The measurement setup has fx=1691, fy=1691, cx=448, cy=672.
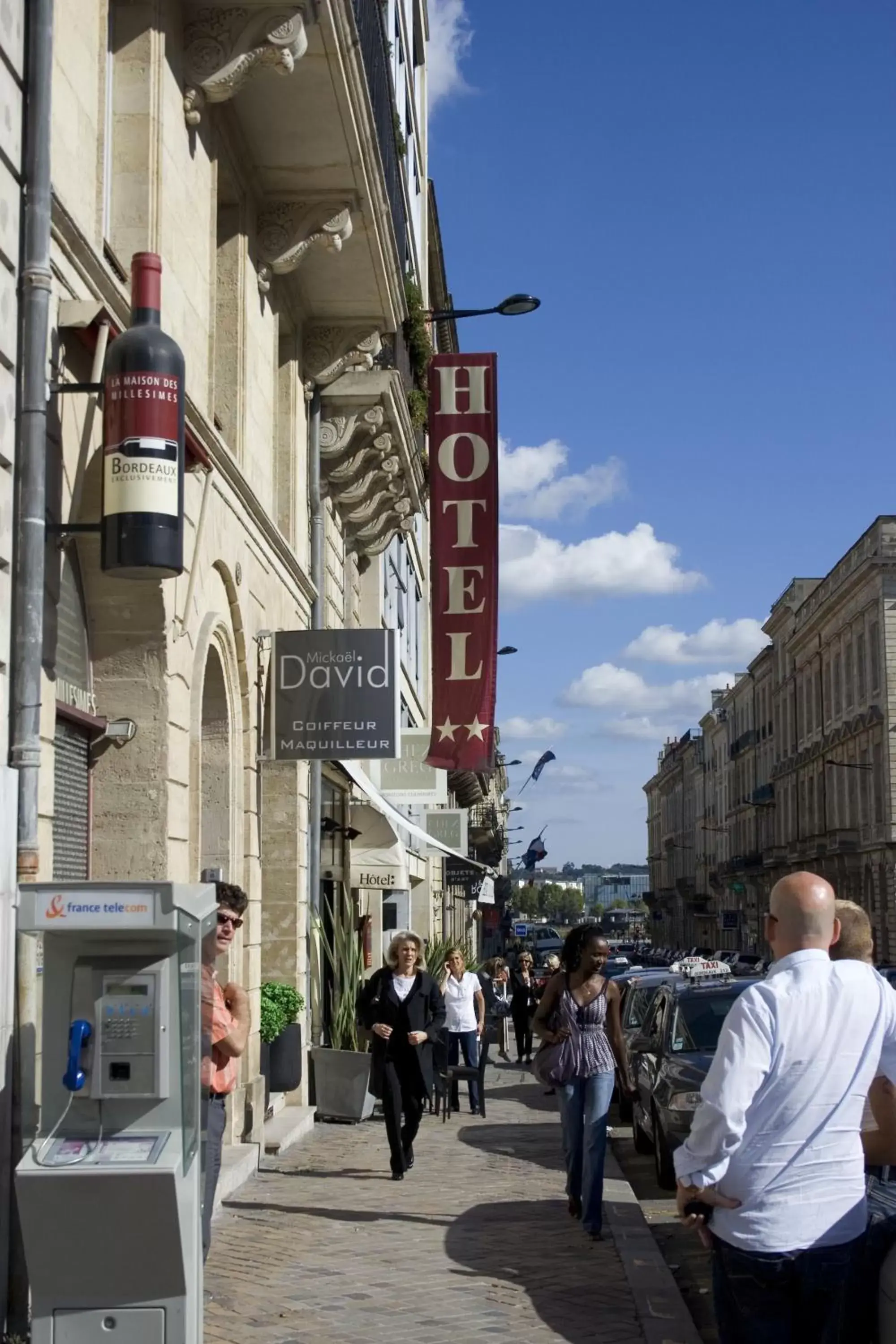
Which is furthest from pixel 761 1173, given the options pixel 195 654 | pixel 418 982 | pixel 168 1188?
pixel 418 982

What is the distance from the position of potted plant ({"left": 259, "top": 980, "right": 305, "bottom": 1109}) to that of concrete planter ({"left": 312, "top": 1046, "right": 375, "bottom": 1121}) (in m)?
1.29

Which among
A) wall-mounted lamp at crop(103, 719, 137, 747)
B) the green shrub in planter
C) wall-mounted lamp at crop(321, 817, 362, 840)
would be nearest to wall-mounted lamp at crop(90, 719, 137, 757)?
wall-mounted lamp at crop(103, 719, 137, 747)

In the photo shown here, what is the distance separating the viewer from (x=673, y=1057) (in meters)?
12.8

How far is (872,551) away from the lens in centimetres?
6028

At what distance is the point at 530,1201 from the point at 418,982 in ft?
5.21

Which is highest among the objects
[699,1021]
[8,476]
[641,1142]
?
[8,476]

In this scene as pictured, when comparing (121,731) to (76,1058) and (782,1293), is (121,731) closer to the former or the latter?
(76,1058)

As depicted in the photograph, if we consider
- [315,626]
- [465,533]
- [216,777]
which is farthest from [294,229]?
Answer: [465,533]

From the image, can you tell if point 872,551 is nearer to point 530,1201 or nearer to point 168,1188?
point 530,1201

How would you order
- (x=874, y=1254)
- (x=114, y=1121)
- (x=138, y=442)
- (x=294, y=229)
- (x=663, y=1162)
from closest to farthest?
(x=874, y=1254)
(x=114, y=1121)
(x=138, y=442)
(x=663, y=1162)
(x=294, y=229)

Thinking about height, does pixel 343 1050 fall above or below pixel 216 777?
below

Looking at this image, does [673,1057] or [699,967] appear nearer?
[673,1057]

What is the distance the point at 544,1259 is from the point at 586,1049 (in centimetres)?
116

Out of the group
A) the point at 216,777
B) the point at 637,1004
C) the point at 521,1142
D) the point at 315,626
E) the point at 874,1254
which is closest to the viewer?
the point at 874,1254
